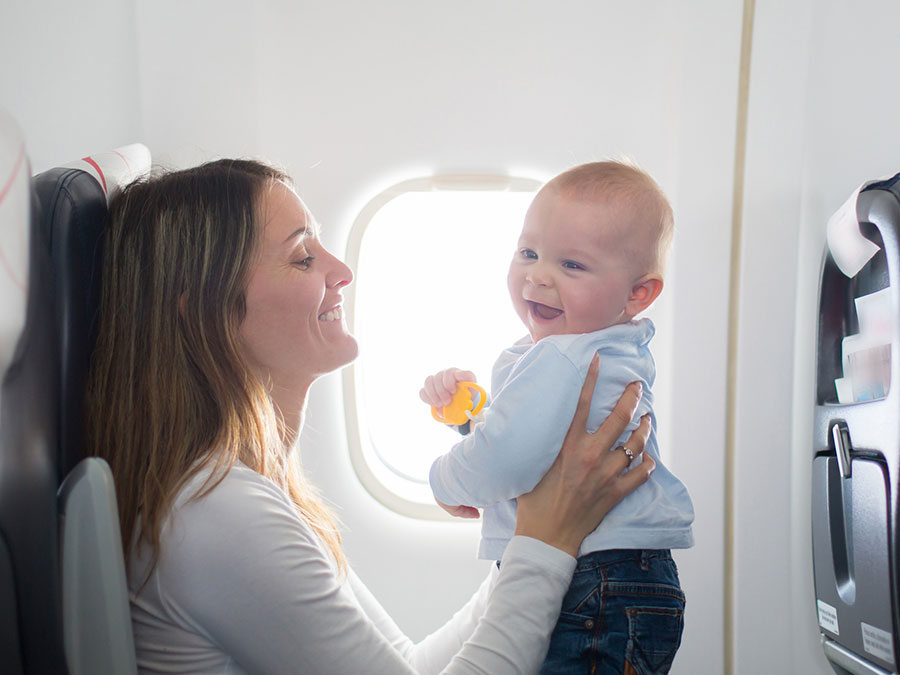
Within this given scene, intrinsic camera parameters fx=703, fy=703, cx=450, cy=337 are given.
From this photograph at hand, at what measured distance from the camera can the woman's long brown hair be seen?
112 cm

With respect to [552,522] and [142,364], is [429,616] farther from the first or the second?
[142,364]

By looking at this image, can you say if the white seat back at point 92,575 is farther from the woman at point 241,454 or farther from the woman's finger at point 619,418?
Answer: the woman's finger at point 619,418

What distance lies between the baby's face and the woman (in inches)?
4.9

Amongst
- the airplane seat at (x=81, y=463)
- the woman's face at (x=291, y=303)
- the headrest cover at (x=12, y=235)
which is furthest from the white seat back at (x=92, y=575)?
the woman's face at (x=291, y=303)

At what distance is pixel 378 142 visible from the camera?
5.73 feet

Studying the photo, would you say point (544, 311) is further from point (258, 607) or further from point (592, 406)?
point (258, 607)

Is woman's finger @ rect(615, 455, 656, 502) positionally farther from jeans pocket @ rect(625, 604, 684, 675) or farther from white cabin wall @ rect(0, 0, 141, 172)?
white cabin wall @ rect(0, 0, 141, 172)

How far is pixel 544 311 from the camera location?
1277 mm

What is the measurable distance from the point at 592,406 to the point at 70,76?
57.2 inches

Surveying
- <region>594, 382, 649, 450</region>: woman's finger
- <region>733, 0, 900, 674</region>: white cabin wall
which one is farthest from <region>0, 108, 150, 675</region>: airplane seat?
<region>733, 0, 900, 674</region>: white cabin wall

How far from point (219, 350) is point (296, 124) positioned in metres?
0.76

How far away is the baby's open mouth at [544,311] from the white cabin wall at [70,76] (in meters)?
1.13

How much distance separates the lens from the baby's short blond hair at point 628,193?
3.98 ft

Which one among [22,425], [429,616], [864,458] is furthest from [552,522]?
[429,616]
